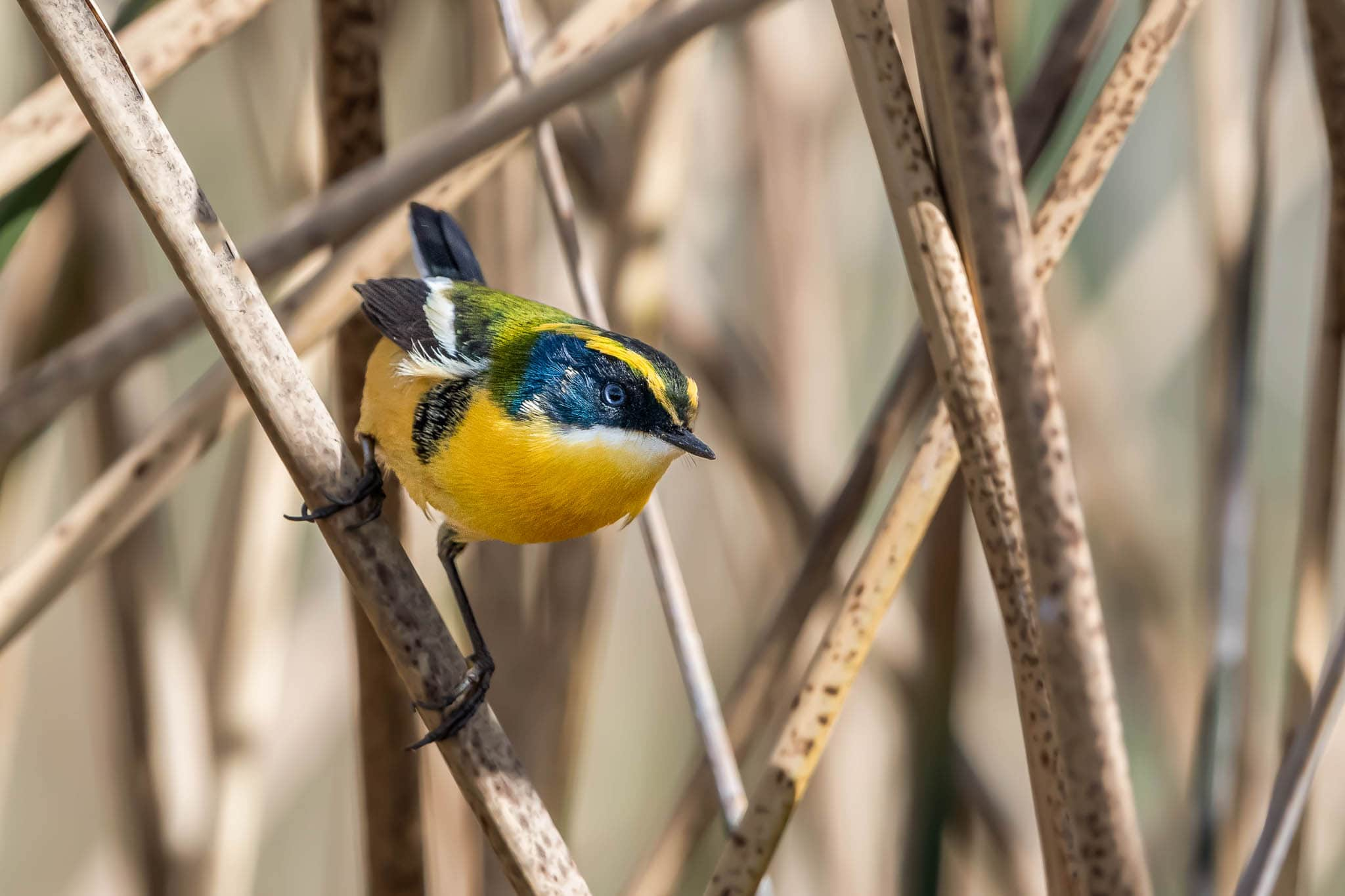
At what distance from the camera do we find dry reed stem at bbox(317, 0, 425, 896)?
112cm

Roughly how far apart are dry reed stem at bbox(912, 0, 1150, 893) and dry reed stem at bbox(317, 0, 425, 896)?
0.65 m

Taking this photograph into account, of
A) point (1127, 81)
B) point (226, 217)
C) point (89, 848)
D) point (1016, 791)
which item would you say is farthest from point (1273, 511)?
point (89, 848)

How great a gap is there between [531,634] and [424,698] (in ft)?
2.40

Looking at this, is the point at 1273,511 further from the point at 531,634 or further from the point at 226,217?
the point at 226,217

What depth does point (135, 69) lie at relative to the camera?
991 mm

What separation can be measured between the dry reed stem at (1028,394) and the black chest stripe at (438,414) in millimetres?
549

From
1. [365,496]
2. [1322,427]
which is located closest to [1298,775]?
[1322,427]

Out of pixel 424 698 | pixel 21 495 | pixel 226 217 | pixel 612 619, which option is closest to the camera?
pixel 424 698

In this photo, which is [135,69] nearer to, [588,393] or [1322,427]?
[588,393]

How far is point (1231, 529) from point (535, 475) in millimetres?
840

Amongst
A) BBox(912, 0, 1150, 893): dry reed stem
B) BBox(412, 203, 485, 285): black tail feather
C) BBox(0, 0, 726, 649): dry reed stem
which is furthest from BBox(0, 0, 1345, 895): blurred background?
BBox(912, 0, 1150, 893): dry reed stem

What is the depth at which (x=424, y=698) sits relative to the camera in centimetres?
81

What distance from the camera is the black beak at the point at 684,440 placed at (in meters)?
1.01

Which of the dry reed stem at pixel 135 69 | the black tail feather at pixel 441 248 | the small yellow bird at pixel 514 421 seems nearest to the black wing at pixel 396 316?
the small yellow bird at pixel 514 421
